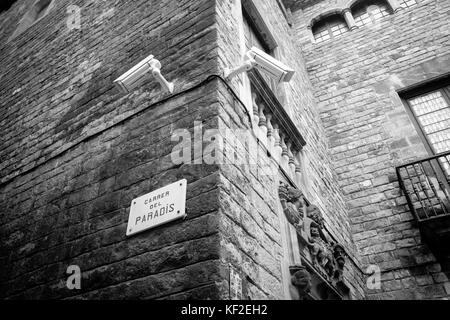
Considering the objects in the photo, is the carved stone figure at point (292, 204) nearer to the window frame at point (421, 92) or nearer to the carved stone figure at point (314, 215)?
the carved stone figure at point (314, 215)

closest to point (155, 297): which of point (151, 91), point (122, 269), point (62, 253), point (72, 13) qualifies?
point (122, 269)

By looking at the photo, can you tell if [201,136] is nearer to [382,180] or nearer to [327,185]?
[327,185]

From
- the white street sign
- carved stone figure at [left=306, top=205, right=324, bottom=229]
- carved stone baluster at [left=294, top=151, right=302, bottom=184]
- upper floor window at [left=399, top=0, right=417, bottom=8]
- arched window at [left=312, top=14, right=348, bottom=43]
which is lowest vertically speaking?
the white street sign

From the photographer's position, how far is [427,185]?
534 cm

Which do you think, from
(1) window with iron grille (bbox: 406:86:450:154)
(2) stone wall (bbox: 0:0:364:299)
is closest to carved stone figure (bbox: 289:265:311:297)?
(2) stone wall (bbox: 0:0:364:299)

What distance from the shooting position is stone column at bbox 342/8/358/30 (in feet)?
27.9

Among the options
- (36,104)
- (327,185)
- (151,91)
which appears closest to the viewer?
(151,91)

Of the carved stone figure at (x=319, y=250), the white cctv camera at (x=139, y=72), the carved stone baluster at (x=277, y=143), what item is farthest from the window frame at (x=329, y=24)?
the white cctv camera at (x=139, y=72)

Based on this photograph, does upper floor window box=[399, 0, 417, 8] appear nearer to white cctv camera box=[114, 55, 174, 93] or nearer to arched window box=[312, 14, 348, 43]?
arched window box=[312, 14, 348, 43]

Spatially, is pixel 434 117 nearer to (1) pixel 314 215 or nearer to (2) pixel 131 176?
(1) pixel 314 215

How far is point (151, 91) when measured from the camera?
3455 mm

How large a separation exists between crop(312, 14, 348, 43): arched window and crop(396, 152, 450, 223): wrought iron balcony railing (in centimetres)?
438

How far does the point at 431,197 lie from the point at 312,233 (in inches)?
92.5

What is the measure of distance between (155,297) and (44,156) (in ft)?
8.32
